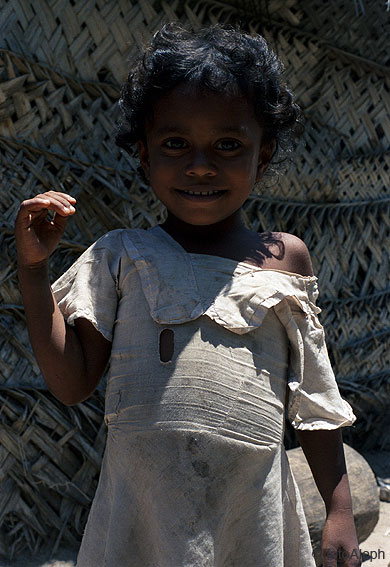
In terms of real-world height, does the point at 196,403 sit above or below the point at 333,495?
above

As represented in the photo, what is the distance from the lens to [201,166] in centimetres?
139

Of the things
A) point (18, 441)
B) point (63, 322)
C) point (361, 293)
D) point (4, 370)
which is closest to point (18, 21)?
point (4, 370)

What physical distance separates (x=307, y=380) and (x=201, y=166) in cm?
53

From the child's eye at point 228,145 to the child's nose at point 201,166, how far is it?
4 centimetres

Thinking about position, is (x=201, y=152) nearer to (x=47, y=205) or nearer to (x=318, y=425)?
(x=47, y=205)

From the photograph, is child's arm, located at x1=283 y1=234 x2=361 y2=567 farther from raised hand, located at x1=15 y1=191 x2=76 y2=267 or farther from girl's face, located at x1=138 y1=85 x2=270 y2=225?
raised hand, located at x1=15 y1=191 x2=76 y2=267

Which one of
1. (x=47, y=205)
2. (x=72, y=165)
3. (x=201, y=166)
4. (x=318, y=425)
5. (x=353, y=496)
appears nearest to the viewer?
(x=47, y=205)

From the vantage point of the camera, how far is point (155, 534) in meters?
1.34

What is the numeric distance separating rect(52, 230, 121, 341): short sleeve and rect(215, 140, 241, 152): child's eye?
1.02ft

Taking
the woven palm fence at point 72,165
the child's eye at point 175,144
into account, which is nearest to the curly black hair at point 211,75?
the child's eye at point 175,144

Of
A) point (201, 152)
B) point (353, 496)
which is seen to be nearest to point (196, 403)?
point (201, 152)

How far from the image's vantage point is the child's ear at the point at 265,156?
5.40ft

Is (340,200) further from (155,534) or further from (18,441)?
(155,534)

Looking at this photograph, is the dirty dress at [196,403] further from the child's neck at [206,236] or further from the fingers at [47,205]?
the fingers at [47,205]
